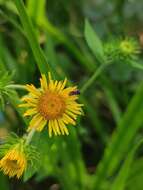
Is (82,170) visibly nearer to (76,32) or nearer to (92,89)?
(92,89)

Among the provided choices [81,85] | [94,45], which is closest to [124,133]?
[94,45]

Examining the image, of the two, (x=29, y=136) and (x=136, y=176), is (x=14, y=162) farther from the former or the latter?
(x=136, y=176)

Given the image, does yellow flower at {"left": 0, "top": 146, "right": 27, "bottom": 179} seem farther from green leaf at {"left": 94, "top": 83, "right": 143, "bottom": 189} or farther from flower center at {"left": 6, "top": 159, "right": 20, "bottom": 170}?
green leaf at {"left": 94, "top": 83, "right": 143, "bottom": 189}

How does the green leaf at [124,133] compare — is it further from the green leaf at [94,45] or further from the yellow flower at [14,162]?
the yellow flower at [14,162]

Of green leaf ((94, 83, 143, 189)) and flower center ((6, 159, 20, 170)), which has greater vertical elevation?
flower center ((6, 159, 20, 170))

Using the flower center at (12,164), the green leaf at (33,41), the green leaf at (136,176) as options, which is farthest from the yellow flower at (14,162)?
the green leaf at (136,176)

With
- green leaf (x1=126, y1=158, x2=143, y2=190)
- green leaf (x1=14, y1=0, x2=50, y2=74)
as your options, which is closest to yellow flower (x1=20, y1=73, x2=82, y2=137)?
green leaf (x1=14, y1=0, x2=50, y2=74)
